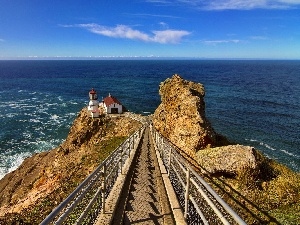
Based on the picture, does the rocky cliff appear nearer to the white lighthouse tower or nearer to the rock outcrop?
the rock outcrop

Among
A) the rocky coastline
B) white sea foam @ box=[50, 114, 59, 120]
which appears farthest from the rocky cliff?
white sea foam @ box=[50, 114, 59, 120]

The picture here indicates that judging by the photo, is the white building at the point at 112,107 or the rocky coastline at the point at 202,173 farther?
the white building at the point at 112,107

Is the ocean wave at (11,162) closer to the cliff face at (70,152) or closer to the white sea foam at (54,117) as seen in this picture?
the cliff face at (70,152)

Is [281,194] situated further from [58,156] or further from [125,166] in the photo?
[58,156]

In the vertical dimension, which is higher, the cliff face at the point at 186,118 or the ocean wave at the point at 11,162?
the cliff face at the point at 186,118

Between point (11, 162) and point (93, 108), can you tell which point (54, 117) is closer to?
point (93, 108)

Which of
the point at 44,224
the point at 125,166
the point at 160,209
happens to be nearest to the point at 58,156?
the point at 125,166

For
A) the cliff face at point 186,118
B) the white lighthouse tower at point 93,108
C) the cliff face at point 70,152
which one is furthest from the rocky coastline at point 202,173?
the white lighthouse tower at point 93,108

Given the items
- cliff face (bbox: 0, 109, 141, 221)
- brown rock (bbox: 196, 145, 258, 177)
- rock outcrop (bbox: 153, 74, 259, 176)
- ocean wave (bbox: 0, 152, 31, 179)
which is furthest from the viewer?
ocean wave (bbox: 0, 152, 31, 179)
